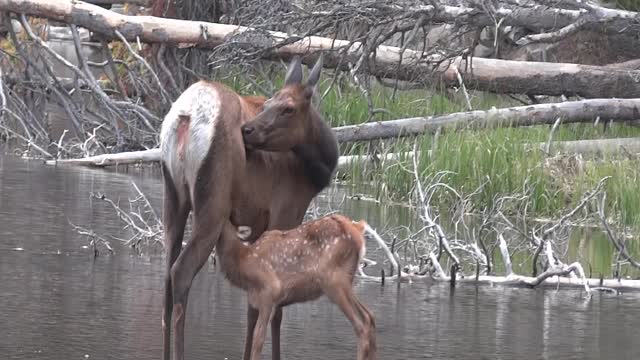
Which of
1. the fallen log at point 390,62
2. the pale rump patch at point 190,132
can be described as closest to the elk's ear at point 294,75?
the pale rump patch at point 190,132

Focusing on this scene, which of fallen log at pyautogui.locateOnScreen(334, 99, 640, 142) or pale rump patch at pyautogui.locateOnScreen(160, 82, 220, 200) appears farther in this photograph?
fallen log at pyautogui.locateOnScreen(334, 99, 640, 142)

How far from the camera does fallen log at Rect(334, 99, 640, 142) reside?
671 inches

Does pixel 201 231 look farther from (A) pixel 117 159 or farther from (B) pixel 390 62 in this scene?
(B) pixel 390 62

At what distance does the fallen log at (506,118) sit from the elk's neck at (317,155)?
810 centimetres

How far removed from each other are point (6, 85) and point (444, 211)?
24.6 ft

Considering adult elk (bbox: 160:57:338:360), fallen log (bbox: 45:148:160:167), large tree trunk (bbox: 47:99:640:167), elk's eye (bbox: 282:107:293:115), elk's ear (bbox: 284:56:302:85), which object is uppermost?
large tree trunk (bbox: 47:99:640:167)

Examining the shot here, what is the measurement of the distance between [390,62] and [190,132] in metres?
10.5

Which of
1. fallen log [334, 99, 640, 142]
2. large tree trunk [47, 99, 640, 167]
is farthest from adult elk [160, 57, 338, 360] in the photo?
fallen log [334, 99, 640, 142]

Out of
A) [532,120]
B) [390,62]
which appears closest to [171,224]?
[532,120]

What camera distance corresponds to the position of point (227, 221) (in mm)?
8141

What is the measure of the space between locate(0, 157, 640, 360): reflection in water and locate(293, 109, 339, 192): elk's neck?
996 mm

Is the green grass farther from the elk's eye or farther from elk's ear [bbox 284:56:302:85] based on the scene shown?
the elk's eye

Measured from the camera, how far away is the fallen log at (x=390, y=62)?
18.0 metres

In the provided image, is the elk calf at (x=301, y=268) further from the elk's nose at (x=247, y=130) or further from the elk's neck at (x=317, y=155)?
the elk's neck at (x=317, y=155)
